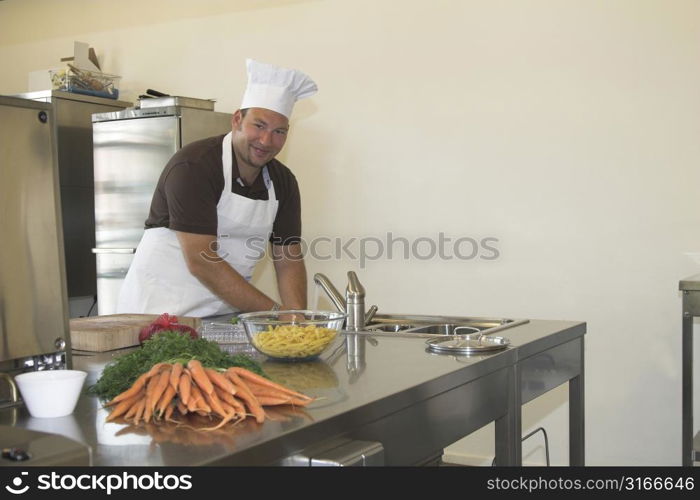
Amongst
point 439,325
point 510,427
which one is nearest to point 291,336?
point 510,427

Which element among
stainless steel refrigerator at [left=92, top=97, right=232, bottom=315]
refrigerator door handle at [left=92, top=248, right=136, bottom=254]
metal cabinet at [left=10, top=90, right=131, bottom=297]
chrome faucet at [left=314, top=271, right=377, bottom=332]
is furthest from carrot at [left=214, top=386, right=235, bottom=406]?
metal cabinet at [left=10, top=90, right=131, bottom=297]

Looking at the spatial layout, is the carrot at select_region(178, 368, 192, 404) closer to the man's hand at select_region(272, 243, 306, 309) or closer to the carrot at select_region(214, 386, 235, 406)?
the carrot at select_region(214, 386, 235, 406)

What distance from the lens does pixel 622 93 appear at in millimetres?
3580

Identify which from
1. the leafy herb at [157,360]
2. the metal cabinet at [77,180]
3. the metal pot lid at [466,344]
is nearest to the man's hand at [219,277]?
the metal pot lid at [466,344]

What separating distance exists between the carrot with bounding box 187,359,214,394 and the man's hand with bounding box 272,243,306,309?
68.9 inches

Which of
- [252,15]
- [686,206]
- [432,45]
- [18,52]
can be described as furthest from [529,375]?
[18,52]

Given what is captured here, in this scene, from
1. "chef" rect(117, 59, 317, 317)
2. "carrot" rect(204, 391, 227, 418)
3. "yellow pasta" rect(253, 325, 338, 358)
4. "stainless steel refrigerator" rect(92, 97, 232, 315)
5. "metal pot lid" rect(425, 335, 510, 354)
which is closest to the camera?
"carrot" rect(204, 391, 227, 418)

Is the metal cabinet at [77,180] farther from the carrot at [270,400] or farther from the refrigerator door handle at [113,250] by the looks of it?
the carrot at [270,400]

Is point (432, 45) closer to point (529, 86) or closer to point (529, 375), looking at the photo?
point (529, 86)

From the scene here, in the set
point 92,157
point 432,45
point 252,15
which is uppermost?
point 252,15

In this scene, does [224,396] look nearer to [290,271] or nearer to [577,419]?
[577,419]

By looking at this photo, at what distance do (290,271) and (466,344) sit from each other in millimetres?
1303

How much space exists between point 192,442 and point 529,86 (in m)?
3.01

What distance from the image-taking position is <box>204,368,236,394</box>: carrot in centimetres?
124
